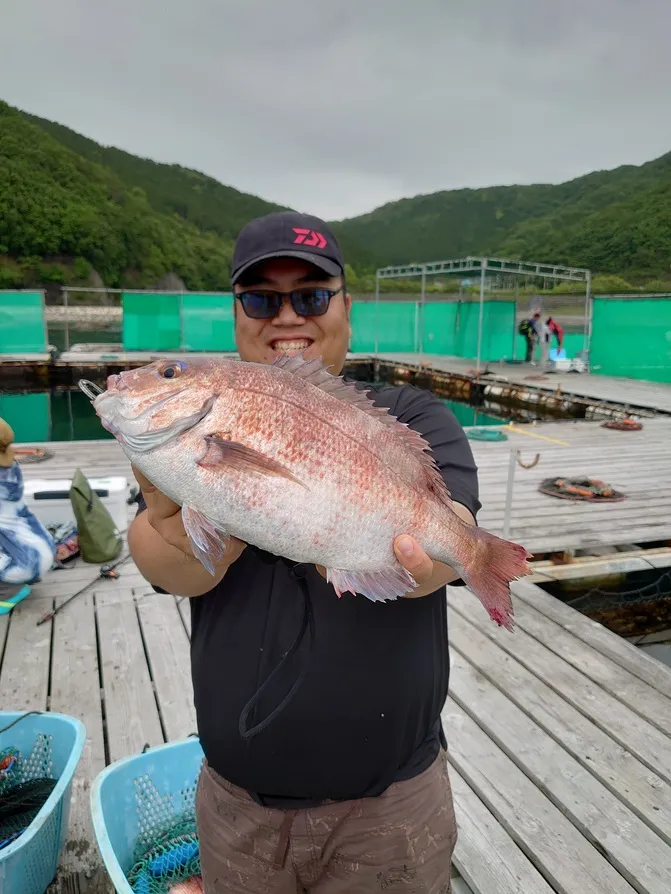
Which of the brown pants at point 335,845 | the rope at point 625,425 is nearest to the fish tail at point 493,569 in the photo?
the brown pants at point 335,845

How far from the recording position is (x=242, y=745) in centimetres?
149

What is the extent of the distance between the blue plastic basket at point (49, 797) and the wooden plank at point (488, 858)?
1562mm

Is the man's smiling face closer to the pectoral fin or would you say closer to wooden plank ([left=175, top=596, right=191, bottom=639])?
the pectoral fin

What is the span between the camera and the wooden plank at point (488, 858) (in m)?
2.27

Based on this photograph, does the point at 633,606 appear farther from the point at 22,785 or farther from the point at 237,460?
the point at 237,460

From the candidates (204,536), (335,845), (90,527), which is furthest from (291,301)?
(90,527)

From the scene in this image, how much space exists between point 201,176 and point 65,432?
134 meters

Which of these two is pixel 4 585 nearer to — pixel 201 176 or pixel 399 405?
pixel 399 405

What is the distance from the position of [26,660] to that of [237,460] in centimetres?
315

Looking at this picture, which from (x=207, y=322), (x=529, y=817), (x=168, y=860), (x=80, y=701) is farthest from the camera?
(x=207, y=322)

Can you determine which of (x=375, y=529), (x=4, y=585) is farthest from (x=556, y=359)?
(x=375, y=529)

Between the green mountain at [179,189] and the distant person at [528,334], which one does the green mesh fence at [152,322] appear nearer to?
the distant person at [528,334]

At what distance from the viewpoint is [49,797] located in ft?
6.98

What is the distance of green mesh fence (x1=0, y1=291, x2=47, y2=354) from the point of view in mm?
20781
